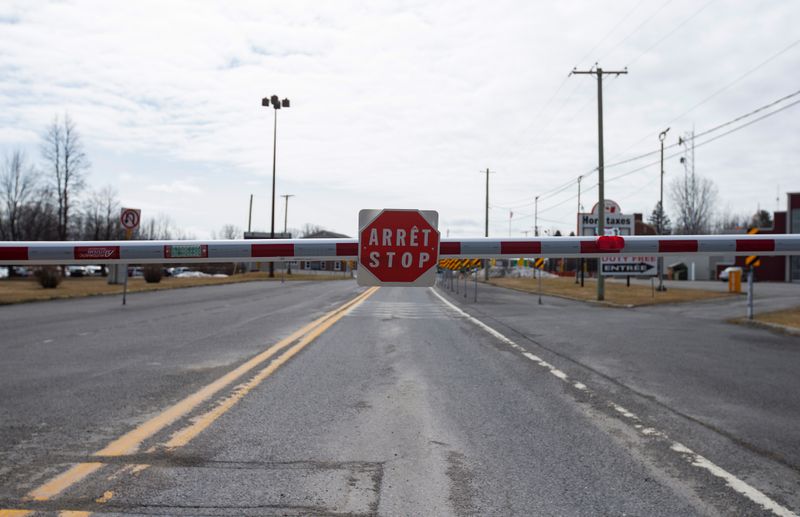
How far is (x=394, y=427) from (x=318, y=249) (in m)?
2.02

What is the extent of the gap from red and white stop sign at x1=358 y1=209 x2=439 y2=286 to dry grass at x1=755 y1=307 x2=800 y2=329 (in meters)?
15.1

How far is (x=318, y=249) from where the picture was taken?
4.61 metres

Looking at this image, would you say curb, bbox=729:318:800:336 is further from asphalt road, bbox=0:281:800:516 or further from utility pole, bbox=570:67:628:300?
utility pole, bbox=570:67:628:300

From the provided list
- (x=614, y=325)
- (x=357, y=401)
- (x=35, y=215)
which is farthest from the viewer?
(x=35, y=215)

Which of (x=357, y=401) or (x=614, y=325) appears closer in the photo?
(x=357, y=401)

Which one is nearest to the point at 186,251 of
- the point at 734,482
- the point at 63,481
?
the point at 63,481

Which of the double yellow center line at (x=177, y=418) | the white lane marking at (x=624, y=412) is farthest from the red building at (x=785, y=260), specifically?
the double yellow center line at (x=177, y=418)

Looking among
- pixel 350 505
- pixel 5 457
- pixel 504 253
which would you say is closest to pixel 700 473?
pixel 504 253

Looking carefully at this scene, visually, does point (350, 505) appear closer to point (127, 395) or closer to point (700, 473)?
point (700, 473)

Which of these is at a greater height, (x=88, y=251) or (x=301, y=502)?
(x=88, y=251)

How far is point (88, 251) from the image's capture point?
184 inches

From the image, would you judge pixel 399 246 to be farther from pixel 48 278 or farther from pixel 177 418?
pixel 48 278

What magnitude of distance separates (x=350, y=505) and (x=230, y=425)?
220 centimetres

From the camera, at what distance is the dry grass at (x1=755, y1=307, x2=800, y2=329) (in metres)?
17.0
